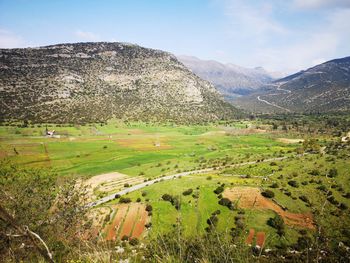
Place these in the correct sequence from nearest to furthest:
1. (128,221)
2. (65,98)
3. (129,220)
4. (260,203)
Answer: (128,221) < (129,220) < (260,203) < (65,98)

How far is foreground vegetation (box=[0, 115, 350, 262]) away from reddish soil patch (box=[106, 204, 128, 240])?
914 millimetres

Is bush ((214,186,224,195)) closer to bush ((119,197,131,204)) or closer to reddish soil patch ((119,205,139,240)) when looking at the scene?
reddish soil patch ((119,205,139,240))

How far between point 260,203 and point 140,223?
20331 mm

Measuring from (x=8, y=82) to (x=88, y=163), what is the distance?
118012mm

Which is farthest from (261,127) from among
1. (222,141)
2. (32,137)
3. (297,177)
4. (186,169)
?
(32,137)

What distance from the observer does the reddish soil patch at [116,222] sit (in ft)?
144

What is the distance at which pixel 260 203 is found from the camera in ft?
164

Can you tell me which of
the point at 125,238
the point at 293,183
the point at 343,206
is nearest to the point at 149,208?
the point at 125,238

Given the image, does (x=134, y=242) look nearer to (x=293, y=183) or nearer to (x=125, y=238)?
(x=125, y=238)

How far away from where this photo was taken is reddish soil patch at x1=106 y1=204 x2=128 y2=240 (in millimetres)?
43906

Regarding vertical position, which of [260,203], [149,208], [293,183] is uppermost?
[293,183]

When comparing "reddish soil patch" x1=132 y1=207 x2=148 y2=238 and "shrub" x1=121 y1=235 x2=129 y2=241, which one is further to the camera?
"reddish soil patch" x1=132 y1=207 x2=148 y2=238

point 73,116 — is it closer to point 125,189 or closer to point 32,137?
point 32,137

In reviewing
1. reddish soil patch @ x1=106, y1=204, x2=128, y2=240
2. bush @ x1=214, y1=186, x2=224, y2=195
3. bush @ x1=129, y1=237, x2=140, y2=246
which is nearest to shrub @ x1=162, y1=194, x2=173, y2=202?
reddish soil patch @ x1=106, y1=204, x2=128, y2=240
